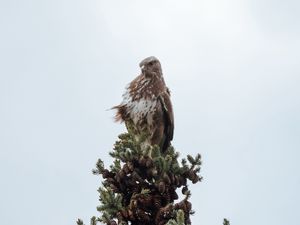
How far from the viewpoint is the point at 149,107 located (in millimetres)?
8227

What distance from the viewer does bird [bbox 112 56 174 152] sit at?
8141 mm

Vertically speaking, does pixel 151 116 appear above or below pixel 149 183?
above

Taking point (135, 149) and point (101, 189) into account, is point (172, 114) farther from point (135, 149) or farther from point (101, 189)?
point (101, 189)

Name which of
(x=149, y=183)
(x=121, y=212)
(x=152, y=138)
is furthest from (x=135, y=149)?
(x=152, y=138)

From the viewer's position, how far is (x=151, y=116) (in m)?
8.20

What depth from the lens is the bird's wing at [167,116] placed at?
8414 millimetres

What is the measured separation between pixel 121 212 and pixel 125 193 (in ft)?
1.24

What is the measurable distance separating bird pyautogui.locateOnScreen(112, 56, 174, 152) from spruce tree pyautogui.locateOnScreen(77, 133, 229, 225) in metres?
1.69

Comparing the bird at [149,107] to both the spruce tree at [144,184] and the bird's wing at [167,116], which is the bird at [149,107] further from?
the spruce tree at [144,184]

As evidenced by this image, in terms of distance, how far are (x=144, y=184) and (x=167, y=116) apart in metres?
2.42

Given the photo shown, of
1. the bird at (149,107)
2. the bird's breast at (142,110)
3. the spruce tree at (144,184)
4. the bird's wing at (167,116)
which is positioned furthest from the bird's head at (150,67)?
the spruce tree at (144,184)

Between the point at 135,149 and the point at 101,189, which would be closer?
the point at 101,189

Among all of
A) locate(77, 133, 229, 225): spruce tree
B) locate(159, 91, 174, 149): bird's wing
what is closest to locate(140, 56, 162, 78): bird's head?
locate(159, 91, 174, 149): bird's wing

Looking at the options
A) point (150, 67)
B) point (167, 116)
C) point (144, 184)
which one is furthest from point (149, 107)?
point (144, 184)
